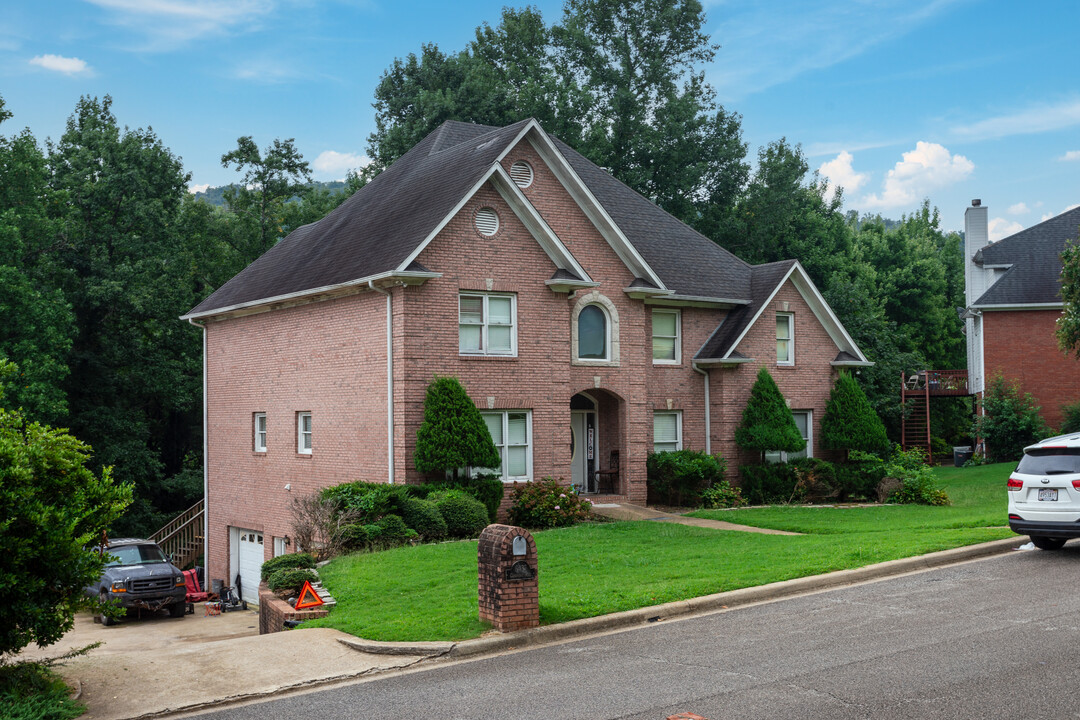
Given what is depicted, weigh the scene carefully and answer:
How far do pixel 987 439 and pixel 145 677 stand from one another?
36.3 m

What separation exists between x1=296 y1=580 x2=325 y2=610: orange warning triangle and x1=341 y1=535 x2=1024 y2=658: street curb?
9.06 feet

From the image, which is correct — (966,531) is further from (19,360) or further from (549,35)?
(549,35)

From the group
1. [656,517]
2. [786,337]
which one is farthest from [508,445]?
[786,337]

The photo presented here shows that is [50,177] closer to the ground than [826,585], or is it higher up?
higher up

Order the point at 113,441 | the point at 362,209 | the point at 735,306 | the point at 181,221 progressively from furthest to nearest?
the point at 181,221 → the point at 113,441 → the point at 735,306 → the point at 362,209

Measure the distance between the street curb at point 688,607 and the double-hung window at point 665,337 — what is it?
42.4 ft

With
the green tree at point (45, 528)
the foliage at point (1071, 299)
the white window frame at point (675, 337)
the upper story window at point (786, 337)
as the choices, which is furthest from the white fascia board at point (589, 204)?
the green tree at point (45, 528)

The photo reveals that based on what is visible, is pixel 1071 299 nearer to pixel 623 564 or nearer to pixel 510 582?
pixel 623 564

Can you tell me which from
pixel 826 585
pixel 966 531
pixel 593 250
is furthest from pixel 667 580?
pixel 593 250

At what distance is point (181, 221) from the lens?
4050cm

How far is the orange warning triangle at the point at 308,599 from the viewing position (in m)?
13.9

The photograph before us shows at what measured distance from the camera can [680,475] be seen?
26109 millimetres

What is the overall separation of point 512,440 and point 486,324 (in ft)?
9.23

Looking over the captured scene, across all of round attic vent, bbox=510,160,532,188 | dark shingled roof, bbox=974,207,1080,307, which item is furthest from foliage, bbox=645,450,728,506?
dark shingled roof, bbox=974,207,1080,307
